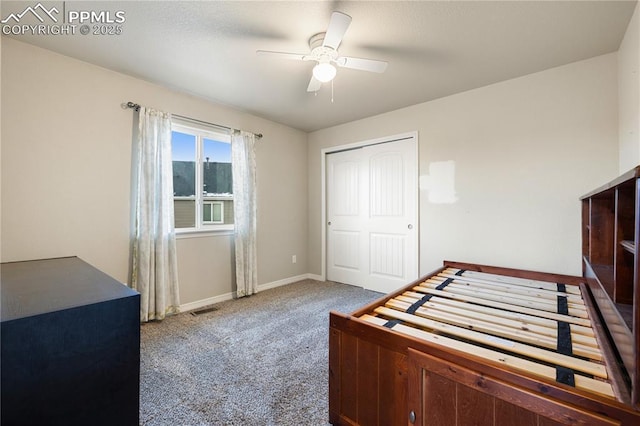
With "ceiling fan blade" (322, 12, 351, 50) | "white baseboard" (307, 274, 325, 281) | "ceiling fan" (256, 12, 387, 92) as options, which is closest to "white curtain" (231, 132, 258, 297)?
"white baseboard" (307, 274, 325, 281)

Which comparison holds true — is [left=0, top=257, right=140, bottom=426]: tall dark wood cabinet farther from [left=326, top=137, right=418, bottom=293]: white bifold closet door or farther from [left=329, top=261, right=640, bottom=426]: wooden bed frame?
[left=326, top=137, right=418, bottom=293]: white bifold closet door

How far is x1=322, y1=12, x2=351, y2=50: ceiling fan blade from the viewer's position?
1564 mm

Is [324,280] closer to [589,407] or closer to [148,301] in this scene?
[148,301]

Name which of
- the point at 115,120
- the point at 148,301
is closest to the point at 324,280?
the point at 148,301

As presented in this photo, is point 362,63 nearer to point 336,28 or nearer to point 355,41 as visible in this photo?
point 355,41

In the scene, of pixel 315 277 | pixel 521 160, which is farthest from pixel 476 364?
pixel 315 277

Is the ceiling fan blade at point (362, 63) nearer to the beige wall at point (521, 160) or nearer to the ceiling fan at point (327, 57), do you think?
the ceiling fan at point (327, 57)

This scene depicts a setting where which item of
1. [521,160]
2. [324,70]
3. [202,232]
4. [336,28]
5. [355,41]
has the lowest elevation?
[202,232]

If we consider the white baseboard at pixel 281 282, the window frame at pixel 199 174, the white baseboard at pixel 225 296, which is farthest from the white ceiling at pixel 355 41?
the white baseboard at pixel 281 282

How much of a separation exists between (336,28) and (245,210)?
7.94 feet

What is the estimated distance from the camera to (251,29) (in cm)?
197

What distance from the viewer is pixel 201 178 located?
330 centimetres

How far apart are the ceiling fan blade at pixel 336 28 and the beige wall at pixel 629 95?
183cm

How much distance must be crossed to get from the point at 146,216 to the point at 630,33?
4.13m
